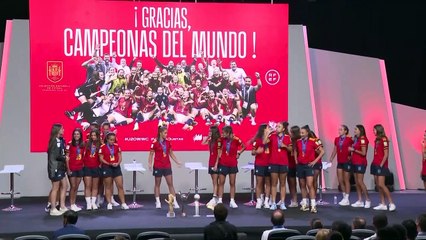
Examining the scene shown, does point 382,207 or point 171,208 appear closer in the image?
point 171,208

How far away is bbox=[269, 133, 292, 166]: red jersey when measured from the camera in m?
11.5

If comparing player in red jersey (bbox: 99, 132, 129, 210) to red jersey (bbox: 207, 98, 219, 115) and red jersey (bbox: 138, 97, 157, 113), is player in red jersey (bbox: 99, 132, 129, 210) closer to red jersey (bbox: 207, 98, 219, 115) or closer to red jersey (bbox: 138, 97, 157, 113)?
red jersey (bbox: 138, 97, 157, 113)

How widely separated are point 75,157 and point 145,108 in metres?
2.24

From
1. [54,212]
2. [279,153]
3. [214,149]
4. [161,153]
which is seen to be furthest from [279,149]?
[54,212]

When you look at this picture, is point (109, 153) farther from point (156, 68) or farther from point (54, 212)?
point (156, 68)

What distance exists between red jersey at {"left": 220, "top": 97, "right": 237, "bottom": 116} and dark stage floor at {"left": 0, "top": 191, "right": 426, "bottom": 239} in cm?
180

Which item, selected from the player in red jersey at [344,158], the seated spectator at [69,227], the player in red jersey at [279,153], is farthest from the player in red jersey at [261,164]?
the seated spectator at [69,227]

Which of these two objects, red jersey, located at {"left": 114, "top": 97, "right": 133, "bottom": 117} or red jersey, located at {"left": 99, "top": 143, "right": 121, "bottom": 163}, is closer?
red jersey, located at {"left": 99, "top": 143, "right": 121, "bottom": 163}

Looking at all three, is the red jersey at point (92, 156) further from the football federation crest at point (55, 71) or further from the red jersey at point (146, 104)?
the football federation crest at point (55, 71)

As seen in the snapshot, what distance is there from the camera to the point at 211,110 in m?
13.5

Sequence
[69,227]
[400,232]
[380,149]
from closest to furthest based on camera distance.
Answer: [400,232] → [69,227] → [380,149]

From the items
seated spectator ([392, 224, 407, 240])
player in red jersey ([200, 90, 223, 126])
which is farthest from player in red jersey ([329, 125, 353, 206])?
seated spectator ([392, 224, 407, 240])

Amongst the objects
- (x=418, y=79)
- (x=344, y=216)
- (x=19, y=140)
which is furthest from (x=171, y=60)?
(x=418, y=79)

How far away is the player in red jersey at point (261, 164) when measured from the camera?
38.2 ft
